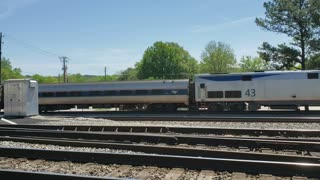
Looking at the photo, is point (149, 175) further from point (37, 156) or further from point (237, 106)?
point (237, 106)

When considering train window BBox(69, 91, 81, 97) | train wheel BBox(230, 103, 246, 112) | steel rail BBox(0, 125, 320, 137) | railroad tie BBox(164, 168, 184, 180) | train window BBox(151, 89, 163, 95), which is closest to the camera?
railroad tie BBox(164, 168, 184, 180)

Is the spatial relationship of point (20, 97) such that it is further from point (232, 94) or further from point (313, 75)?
point (313, 75)

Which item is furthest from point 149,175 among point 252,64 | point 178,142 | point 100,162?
point 252,64

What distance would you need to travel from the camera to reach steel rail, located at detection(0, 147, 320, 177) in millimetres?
7531

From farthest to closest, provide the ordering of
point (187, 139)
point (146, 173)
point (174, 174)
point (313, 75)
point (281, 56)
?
point (281, 56) → point (313, 75) → point (187, 139) → point (146, 173) → point (174, 174)

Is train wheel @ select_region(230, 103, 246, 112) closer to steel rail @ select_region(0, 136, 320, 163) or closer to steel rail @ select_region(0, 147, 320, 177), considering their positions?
steel rail @ select_region(0, 136, 320, 163)

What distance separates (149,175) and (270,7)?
44909mm

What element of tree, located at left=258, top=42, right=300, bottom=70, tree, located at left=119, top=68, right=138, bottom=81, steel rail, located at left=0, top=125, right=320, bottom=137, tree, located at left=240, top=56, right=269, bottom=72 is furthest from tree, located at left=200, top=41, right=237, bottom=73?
steel rail, located at left=0, top=125, right=320, bottom=137

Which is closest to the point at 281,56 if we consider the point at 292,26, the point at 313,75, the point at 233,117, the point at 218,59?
the point at 292,26

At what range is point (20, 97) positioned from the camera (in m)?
25.6

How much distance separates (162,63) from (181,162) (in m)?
104

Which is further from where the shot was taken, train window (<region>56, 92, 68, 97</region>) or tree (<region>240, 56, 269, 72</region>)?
tree (<region>240, 56, 269, 72</region>)

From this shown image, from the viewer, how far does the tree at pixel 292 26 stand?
46750mm

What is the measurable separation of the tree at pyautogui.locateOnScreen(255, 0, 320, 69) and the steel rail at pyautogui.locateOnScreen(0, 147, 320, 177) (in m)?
41.8
